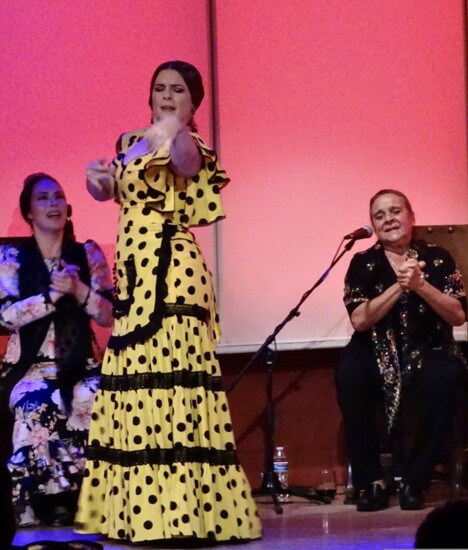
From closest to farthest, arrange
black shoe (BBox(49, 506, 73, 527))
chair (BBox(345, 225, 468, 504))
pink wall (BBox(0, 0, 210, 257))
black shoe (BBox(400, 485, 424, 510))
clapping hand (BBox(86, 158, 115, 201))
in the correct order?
clapping hand (BBox(86, 158, 115, 201))
black shoe (BBox(49, 506, 73, 527))
black shoe (BBox(400, 485, 424, 510))
chair (BBox(345, 225, 468, 504))
pink wall (BBox(0, 0, 210, 257))

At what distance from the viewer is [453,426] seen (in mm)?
5301

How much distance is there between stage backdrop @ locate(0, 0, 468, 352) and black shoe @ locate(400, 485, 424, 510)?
109 cm

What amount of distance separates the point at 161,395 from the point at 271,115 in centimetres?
238

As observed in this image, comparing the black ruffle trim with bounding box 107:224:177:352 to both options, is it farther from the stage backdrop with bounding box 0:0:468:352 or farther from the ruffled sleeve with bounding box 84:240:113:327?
the stage backdrop with bounding box 0:0:468:352

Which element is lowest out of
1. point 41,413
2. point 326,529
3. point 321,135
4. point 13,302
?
point 326,529

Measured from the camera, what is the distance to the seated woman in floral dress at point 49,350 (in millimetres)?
4840

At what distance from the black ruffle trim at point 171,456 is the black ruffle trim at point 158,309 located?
37 cm

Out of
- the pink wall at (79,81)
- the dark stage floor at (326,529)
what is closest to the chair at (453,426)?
the dark stage floor at (326,529)

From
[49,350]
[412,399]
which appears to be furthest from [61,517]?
[412,399]

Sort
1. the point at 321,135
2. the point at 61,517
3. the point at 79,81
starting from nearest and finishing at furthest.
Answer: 1. the point at 61,517
2. the point at 79,81
3. the point at 321,135

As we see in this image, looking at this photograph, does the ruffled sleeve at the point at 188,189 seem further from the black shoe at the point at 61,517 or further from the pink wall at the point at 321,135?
the pink wall at the point at 321,135

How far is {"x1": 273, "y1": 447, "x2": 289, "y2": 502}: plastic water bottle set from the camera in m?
5.48

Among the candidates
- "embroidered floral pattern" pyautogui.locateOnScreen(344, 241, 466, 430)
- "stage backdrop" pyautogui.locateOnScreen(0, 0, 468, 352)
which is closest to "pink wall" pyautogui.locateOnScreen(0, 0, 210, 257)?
"stage backdrop" pyautogui.locateOnScreen(0, 0, 468, 352)

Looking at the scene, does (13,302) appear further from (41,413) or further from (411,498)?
(411,498)
